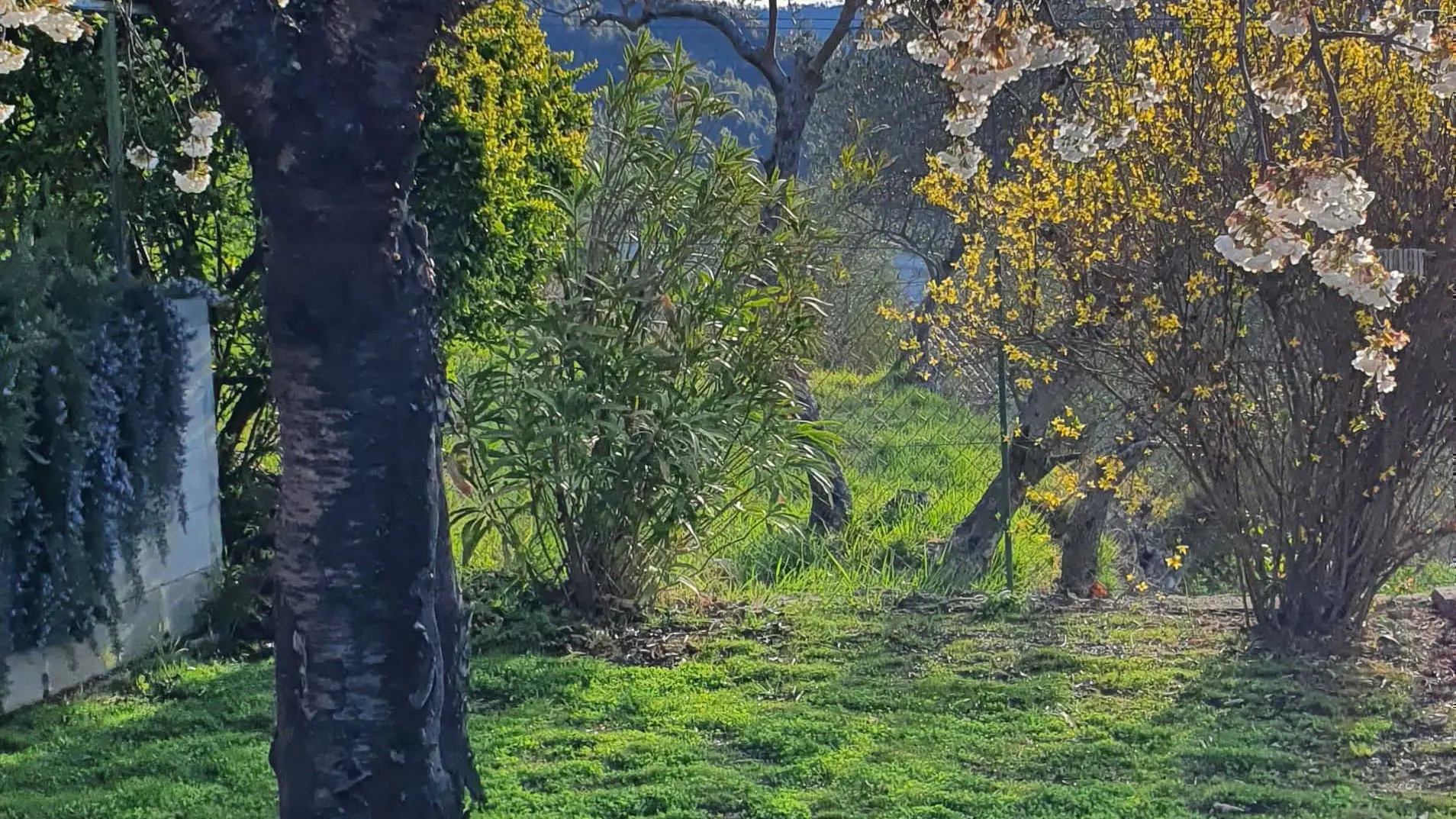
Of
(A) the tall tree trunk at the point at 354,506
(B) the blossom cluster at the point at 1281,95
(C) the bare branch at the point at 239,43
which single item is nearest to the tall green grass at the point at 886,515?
(B) the blossom cluster at the point at 1281,95

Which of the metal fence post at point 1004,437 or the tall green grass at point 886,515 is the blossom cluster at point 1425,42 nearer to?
the metal fence post at point 1004,437

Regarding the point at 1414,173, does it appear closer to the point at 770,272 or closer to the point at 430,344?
the point at 770,272

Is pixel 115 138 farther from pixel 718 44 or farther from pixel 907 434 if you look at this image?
pixel 718 44

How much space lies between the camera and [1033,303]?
554cm

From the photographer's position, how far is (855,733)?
4.34 meters

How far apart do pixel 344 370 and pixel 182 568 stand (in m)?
3.06

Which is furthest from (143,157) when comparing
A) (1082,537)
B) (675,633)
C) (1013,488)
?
(1082,537)

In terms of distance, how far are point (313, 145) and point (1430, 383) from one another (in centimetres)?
387

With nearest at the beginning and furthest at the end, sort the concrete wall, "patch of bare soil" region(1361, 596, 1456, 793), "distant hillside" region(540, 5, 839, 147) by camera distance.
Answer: "patch of bare soil" region(1361, 596, 1456, 793) → the concrete wall → "distant hillside" region(540, 5, 839, 147)

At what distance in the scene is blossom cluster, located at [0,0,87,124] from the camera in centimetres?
301

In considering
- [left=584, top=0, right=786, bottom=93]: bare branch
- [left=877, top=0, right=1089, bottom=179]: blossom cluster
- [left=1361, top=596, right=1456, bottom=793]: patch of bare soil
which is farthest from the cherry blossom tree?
[left=584, top=0, right=786, bottom=93]: bare branch

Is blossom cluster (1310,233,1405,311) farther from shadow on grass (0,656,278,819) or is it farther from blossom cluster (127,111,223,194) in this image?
blossom cluster (127,111,223,194)

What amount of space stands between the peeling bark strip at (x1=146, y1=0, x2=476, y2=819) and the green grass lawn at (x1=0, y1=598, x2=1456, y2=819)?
1046 mm

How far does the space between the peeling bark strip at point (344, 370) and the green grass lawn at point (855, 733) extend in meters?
1.05
